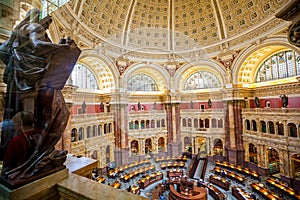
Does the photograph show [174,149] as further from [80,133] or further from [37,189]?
[37,189]

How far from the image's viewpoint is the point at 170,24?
2298cm

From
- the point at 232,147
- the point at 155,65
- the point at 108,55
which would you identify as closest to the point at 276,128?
the point at 232,147

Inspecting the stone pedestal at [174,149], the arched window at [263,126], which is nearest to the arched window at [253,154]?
the arched window at [263,126]

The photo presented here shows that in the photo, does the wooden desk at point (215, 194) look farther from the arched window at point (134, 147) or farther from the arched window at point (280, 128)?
the arched window at point (134, 147)

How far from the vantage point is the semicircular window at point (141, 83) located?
24250 mm

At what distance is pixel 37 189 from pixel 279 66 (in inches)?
933

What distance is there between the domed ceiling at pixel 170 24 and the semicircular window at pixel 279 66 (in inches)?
149

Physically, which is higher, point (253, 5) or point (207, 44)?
point (253, 5)

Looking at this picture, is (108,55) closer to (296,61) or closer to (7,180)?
(7,180)

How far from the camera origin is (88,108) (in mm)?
19297

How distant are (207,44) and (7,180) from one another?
2433 centimetres

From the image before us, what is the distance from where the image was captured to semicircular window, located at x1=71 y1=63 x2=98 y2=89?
59.2ft

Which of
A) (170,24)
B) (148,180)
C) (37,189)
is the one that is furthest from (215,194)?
(170,24)

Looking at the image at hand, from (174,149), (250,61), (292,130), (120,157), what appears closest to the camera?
(292,130)
